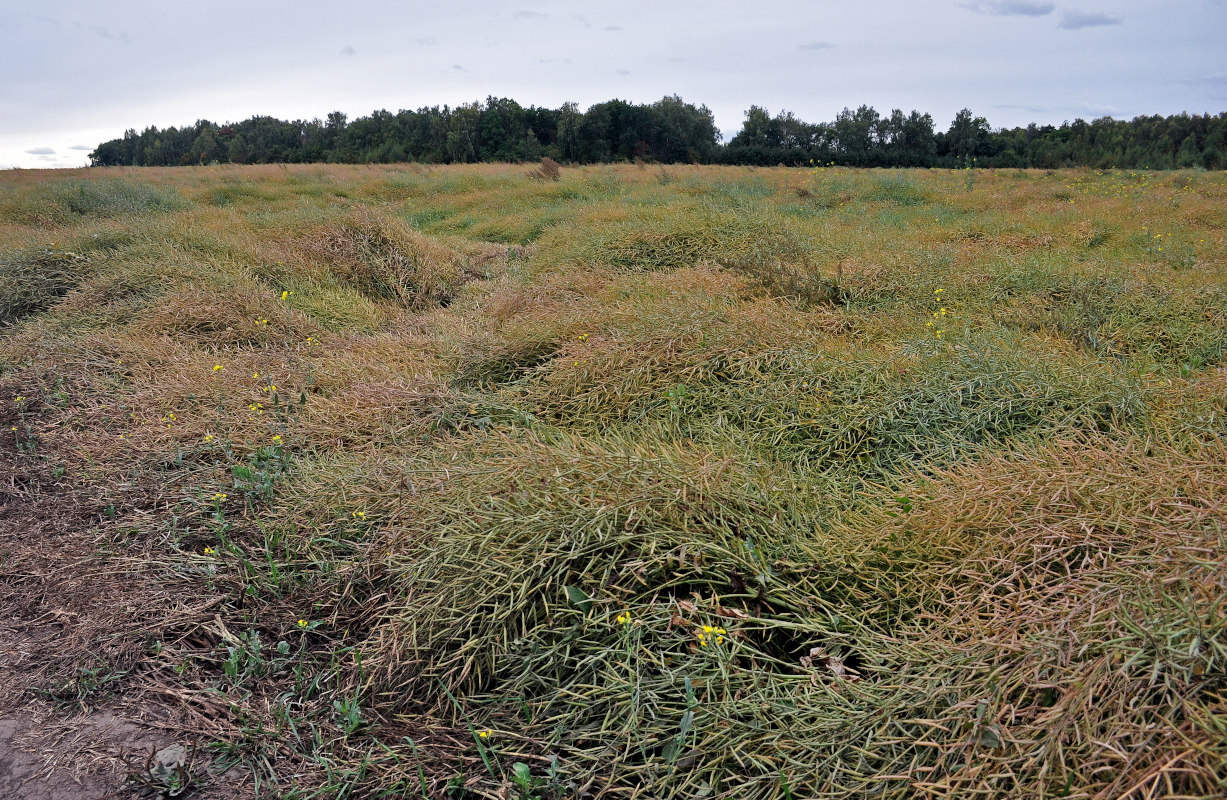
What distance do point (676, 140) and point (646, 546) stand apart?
39.1m

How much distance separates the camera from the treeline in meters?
23.2

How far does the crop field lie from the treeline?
73.0 feet

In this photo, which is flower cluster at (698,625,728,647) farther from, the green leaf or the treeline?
the treeline

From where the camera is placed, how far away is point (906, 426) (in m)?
2.77

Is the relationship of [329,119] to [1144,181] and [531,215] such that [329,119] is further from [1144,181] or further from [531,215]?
[1144,181]

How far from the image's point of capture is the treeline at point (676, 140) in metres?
23.2

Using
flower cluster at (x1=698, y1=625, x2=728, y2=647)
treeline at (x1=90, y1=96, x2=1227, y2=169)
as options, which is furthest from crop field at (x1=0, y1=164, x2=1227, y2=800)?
treeline at (x1=90, y1=96, x2=1227, y2=169)

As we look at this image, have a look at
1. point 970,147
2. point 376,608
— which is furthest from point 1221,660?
point 970,147

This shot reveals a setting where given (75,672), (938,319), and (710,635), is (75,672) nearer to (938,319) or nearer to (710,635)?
(710,635)

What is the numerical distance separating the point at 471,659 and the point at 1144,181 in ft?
49.8


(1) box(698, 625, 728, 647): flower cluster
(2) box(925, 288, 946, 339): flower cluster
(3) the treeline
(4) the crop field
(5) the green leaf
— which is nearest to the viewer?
(4) the crop field

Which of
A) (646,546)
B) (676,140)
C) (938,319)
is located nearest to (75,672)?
(646,546)

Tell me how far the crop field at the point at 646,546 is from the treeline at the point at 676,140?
22.2 metres

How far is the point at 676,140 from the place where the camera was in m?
38.3
